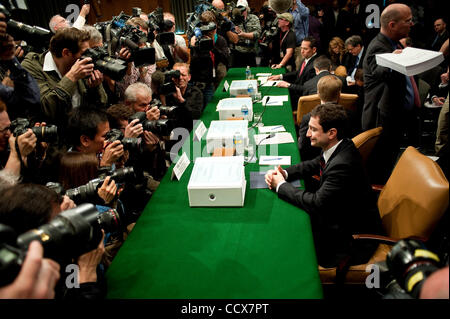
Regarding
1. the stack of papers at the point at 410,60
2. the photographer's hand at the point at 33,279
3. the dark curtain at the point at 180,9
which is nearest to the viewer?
the photographer's hand at the point at 33,279

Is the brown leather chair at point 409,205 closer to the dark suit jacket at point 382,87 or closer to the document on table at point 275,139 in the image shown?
the document on table at point 275,139

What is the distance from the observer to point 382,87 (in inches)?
121

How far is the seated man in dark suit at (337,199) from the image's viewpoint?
183cm

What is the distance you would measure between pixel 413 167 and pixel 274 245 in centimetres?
95

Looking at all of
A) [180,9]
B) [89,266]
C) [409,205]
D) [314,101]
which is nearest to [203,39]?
[314,101]

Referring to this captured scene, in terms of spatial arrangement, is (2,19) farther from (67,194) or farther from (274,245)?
(274,245)

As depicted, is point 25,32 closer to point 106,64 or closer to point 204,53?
point 106,64

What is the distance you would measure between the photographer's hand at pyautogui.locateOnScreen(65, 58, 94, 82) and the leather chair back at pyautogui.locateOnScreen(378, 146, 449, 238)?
2165 millimetres

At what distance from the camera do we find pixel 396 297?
3.18ft

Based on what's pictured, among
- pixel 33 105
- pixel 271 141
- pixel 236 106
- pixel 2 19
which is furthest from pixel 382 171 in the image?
pixel 2 19

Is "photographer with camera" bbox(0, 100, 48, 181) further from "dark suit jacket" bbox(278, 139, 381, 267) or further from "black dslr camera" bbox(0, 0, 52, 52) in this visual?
"dark suit jacket" bbox(278, 139, 381, 267)

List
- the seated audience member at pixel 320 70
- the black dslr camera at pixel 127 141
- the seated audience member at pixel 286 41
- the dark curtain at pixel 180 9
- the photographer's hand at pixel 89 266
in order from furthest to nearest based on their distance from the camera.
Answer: the dark curtain at pixel 180 9
the seated audience member at pixel 286 41
the seated audience member at pixel 320 70
the black dslr camera at pixel 127 141
the photographer's hand at pixel 89 266

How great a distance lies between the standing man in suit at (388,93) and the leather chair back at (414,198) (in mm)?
930

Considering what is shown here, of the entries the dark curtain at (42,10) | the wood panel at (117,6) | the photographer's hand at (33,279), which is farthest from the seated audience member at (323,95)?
the dark curtain at (42,10)
